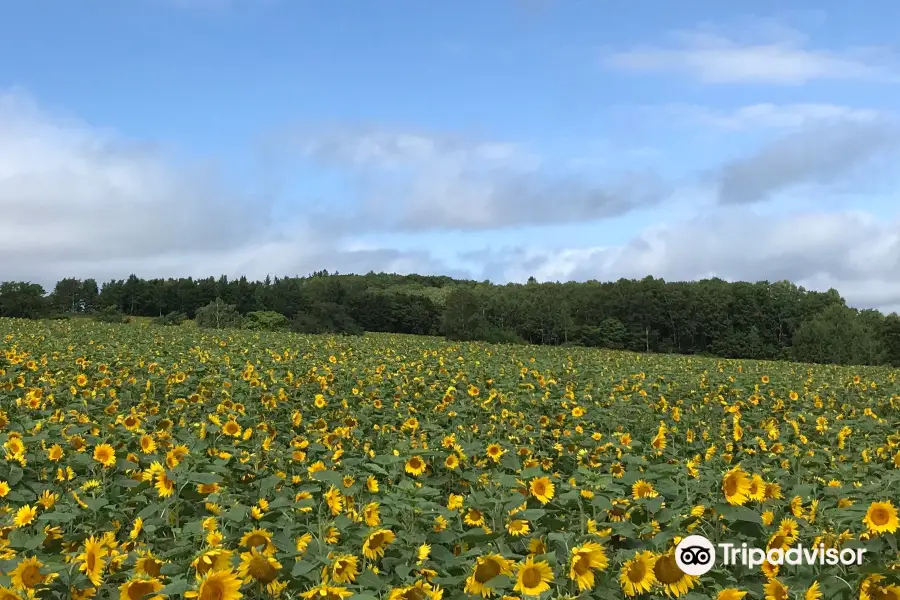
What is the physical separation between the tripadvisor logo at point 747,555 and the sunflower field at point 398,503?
0.05 m

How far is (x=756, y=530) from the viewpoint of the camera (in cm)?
336

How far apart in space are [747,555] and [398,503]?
1788 mm

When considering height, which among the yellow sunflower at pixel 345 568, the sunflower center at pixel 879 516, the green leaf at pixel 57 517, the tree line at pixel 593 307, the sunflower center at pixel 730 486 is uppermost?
the tree line at pixel 593 307

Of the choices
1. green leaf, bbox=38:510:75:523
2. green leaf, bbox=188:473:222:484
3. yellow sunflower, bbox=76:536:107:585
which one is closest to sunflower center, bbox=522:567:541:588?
yellow sunflower, bbox=76:536:107:585

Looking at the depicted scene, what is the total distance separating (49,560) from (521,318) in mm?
81016

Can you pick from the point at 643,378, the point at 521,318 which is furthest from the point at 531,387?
the point at 521,318

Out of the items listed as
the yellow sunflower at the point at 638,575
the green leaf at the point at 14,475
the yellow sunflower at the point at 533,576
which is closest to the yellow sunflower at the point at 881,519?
the yellow sunflower at the point at 638,575

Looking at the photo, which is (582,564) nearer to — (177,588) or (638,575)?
(638,575)

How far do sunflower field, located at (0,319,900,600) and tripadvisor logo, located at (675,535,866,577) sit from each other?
0.17 feet

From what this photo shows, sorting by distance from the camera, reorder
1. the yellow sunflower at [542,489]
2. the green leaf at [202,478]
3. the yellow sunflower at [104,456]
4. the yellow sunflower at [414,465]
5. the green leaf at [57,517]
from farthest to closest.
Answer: the yellow sunflower at [414,465], the yellow sunflower at [104,456], the yellow sunflower at [542,489], the green leaf at [202,478], the green leaf at [57,517]

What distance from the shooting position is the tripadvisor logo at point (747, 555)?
112 inches

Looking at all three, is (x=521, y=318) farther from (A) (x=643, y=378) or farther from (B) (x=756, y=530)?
(B) (x=756, y=530)

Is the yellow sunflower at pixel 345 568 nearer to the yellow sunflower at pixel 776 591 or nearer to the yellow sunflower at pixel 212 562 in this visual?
the yellow sunflower at pixel 212 562

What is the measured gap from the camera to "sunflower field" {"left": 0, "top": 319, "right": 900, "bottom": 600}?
2.70m
